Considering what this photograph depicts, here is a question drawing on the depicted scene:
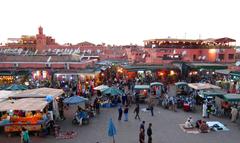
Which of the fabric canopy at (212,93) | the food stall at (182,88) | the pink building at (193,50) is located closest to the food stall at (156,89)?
the food stall at (182,88)

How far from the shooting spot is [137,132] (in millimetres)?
19438

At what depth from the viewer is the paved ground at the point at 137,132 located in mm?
17875

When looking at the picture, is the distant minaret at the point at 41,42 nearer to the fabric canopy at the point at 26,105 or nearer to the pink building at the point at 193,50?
the pink building at the point at 193,50

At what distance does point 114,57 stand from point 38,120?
59.6 m

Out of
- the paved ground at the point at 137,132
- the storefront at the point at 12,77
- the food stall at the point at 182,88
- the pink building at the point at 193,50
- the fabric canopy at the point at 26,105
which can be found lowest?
the paved ground at the point at 137,132

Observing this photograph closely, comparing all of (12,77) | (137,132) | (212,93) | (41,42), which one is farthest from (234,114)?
(41,42)

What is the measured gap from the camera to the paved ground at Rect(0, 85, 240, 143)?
1788cm

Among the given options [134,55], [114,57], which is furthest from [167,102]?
[114,57]

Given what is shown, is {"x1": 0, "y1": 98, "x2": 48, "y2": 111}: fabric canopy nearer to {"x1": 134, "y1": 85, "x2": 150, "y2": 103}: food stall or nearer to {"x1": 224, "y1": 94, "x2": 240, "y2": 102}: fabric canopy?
{"x1": 134, "y1": 85, "x2": 150, "y2": 103}: food stall

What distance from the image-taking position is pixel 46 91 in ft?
79.5

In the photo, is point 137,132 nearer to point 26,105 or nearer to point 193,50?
point 26,105

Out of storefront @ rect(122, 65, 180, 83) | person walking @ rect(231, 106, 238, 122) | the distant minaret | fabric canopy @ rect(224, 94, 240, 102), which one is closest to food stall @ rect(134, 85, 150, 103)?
fabric canopy @ rect(224, 94, 240, 102)

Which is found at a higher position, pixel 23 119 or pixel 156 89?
pixel 23 119

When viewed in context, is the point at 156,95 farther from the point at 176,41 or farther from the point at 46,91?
the point at 176,41
